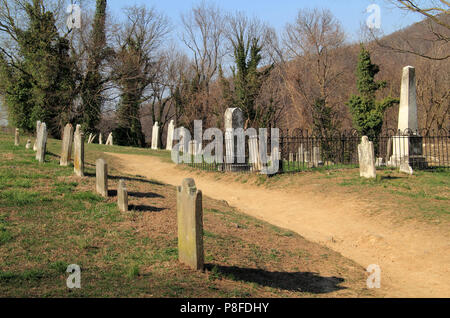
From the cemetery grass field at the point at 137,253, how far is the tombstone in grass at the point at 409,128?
8.46 m

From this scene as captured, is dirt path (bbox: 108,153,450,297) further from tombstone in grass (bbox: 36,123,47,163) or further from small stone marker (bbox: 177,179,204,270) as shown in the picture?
tombstone in grass (bbox: 36,123,47,163)

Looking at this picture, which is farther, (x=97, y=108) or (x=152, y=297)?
(x=97, y=108)

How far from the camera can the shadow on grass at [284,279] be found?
214 inches

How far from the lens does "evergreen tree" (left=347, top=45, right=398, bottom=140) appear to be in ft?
74.9

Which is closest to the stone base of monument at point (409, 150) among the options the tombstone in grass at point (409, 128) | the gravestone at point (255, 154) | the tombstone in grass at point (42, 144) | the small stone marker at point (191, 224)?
the tombstone in grass at point (409, 128)

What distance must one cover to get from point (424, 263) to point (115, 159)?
16.2 meters

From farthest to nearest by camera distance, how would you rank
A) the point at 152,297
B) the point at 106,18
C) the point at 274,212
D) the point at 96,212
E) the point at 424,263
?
the point at 106,18
the point at 274,212
the point at 96,212
the point at 424,263
the point at 152,297

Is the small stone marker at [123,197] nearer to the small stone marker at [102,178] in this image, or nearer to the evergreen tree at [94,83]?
the small stone marker at [102,178]

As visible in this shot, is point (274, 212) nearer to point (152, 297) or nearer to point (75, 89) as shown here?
point (152, 297)

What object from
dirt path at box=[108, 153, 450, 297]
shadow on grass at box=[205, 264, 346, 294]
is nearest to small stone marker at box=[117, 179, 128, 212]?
shadow on grass at box=[205, 264, 346, 294]

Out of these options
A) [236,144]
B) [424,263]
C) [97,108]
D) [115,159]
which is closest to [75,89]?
[97,108]

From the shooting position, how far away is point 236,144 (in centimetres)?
1603

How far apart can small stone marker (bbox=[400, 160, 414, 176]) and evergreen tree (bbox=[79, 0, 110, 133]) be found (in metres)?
26.4

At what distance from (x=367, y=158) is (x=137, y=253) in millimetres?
9283
